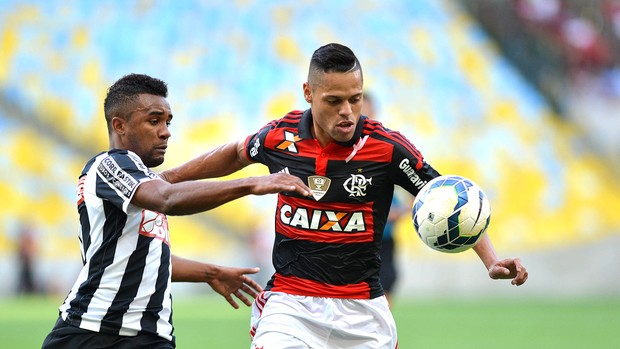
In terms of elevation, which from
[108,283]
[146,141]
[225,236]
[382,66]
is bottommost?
[108,283]

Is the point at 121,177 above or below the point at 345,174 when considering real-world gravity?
below

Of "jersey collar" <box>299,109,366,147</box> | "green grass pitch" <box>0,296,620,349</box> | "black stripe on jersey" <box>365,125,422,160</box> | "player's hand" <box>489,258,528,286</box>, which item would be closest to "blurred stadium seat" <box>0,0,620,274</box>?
"green grass pitch" <box>0,296,620,349</box>

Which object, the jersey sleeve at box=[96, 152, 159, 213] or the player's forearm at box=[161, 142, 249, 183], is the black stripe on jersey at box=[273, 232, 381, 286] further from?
the jersey sleeve at box=[96, 152, 159, 213]

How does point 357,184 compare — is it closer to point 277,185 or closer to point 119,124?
point 277,185

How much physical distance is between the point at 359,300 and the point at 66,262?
704 inches

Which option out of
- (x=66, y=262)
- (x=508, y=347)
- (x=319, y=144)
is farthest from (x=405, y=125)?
(x=319, y=144)

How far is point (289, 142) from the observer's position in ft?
17.7

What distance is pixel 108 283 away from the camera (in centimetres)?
482

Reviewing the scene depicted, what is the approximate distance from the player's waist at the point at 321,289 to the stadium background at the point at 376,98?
54.0ft

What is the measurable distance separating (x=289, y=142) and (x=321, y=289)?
88cm

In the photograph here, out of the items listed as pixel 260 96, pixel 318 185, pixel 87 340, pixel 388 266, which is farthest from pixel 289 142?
pixel 260 96

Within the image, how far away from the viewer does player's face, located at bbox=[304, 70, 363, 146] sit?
5.12 metres

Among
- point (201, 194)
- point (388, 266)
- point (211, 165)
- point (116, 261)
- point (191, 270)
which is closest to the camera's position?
point (201, 194)

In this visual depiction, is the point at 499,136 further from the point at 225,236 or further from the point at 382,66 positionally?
the point at 225,236
